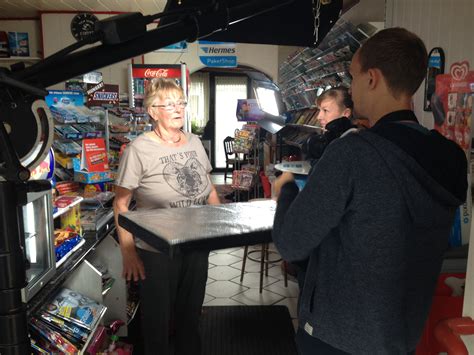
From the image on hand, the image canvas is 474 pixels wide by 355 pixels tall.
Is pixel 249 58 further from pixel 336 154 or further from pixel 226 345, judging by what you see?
pixel 336 154

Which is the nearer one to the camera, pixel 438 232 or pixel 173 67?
pixel 438 232

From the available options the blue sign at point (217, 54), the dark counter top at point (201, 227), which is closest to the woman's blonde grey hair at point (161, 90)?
the dark counter top at point (201, 227)

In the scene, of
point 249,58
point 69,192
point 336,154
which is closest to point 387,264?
point 336,154

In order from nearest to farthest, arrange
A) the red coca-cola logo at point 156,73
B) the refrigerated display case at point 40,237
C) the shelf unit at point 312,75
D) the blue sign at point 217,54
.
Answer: the refrigerated display case at point 40,237 → the shelf unit at point 312,75 → the red coca-cola logo at point 156,73 → the blue sign at point 217,54

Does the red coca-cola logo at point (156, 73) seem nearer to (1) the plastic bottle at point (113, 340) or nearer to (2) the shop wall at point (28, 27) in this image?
(2) the shop wall at point (28, 27)

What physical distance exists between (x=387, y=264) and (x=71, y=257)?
1.76m

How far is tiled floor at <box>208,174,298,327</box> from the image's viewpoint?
4.20 metres

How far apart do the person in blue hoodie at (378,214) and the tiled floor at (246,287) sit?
272 cm

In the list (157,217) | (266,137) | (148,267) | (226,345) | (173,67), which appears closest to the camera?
(157,217)

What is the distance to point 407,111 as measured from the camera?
1.13 meters

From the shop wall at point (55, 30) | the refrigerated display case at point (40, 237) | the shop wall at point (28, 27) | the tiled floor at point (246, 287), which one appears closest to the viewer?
the refrigerated display case at point (40, 237)

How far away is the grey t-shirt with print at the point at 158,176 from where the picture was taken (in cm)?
208

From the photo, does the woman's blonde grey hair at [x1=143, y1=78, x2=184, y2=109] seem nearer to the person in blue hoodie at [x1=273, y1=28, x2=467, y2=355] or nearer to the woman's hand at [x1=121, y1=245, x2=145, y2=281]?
the woman's hand at [x1=121, y1=245, x2=145, y2=281]

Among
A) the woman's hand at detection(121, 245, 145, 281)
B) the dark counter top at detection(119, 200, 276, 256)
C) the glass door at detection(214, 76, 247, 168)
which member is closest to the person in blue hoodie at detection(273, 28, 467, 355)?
the dark counter top at detection(119, 200, 276, 256)
